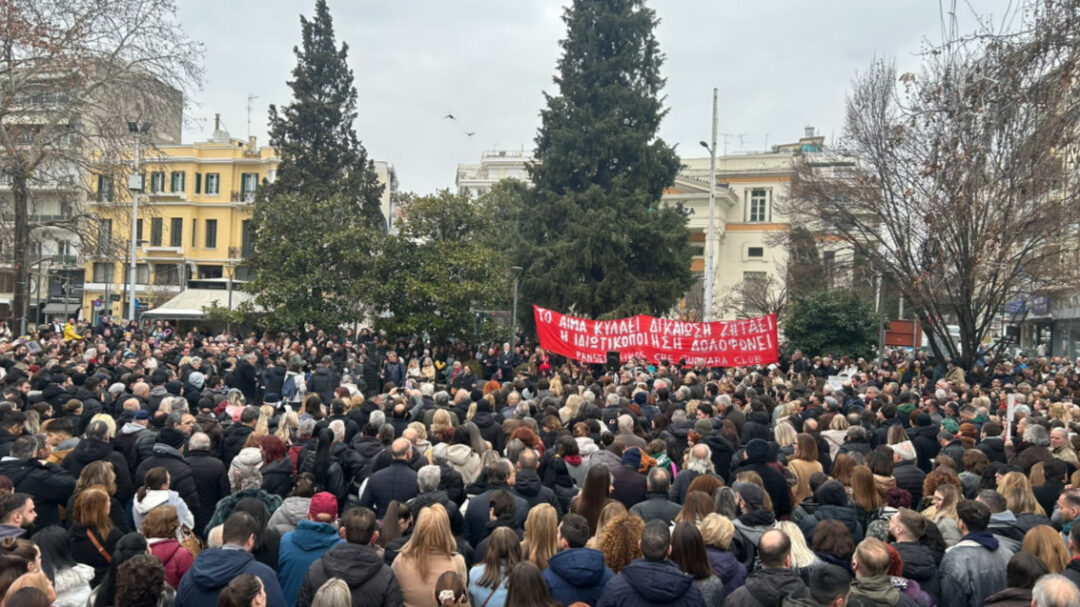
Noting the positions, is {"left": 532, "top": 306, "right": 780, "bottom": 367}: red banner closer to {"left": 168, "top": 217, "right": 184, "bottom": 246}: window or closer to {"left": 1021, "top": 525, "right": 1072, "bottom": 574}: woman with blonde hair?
{"left": 1021, "top": 525, "right": 1072, "bottom": 574}: woman with blonde hair

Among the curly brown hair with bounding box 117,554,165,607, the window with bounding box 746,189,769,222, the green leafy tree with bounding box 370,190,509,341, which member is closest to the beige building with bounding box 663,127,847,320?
the window with bounding box 746,189,769,222

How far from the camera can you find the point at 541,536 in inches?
219

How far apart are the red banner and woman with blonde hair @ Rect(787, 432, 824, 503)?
1234 cm

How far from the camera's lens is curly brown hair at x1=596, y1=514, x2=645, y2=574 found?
555 cm

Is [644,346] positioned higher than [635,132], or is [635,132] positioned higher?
[635,132]

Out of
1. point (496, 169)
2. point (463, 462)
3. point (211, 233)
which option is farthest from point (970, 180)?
point (496, 169)

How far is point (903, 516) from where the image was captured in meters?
5.73

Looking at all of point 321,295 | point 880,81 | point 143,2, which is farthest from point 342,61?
point 880,81

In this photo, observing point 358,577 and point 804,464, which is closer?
point 358,577

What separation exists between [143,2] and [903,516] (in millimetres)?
21654

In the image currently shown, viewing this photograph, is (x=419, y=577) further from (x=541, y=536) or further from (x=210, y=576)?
(x=210, y=576)

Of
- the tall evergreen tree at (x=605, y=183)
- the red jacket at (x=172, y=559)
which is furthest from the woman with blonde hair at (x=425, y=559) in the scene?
the tall evergreen tree at (x=605, y=183)

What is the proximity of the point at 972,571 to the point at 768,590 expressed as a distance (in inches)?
72.2

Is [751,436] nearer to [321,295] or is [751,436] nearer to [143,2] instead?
[143,2]
